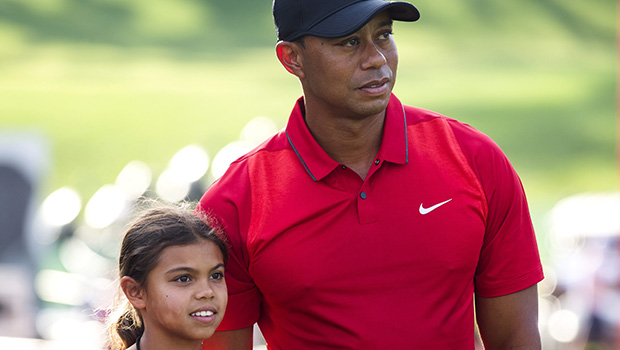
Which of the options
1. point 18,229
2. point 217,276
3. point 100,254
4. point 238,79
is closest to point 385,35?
point 217,276

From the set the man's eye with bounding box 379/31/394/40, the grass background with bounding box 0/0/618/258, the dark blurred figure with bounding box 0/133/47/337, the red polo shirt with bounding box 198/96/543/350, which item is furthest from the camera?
the grass background with bounding box 0/0/618/258

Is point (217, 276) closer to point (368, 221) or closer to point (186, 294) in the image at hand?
point (186, 294)

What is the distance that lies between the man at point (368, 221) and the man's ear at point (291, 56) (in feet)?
0.04

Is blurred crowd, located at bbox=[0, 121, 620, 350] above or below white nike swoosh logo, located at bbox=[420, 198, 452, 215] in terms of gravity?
below

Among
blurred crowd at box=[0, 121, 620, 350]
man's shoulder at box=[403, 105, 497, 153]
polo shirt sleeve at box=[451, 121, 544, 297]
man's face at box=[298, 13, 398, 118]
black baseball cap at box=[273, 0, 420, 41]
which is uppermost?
black baseball cap at box=[273, 0, 420, 41]

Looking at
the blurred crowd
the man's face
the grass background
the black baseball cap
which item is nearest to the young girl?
the man's face

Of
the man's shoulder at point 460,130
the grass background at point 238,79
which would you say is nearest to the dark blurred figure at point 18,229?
the grass background at point 238,79

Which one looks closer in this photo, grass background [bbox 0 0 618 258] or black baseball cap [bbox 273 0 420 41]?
black baseball cap [bbox 273 0 420 41]

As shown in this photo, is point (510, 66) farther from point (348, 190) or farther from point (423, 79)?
point (348, 190)

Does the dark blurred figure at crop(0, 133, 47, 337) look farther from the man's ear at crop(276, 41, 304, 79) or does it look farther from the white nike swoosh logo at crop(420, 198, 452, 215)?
the white nike swoosh logo at crop(420, 198, 452, 215)

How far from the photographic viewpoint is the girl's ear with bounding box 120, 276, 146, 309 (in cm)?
245

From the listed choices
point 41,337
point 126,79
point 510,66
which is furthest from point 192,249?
point 510,66

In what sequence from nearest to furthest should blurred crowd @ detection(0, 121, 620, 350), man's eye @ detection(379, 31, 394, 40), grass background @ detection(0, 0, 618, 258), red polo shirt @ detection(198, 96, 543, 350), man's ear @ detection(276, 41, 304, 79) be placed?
red polo shirt @ detection(198, 96, 543, 350), man's eye @ detection(379, 31, 394, 40), man's ear @ detection(276, 41, 304, 79), blurred crowd @ detection(0, 121, 620, 350), grass background @ detection(0, 0, 618, 258)

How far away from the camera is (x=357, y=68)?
2.35 meters
